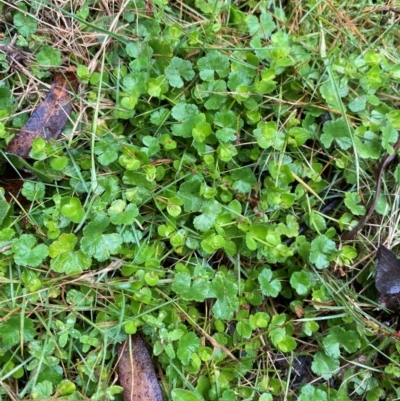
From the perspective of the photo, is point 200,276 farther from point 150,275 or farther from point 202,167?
point 202,167

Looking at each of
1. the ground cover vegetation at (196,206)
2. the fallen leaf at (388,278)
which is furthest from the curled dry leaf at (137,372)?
the fallen leaf at (388,278)

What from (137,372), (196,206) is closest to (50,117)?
(196,206)

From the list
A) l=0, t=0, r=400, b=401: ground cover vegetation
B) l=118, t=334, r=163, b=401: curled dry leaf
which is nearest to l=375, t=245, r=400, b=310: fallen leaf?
l=0, t=0, r=400, b=401: ground cover vegetation

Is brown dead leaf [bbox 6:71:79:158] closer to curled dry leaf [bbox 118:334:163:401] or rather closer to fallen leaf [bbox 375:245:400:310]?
curled dry leaf [bbox 118:334:163:401]

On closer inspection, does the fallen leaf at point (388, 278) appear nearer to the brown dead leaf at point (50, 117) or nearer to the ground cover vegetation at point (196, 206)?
the ground cover vegetation at point (196, 206)

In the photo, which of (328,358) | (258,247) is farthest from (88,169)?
(328,358)
